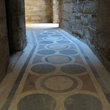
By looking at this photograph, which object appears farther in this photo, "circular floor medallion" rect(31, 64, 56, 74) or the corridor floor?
"circular floor medallion" rect(31, 64, 56, 74)

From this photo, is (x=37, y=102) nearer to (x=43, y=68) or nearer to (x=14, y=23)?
(x=43, y=68)

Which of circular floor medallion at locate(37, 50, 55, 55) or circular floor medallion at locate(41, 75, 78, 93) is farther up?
circular floor medallion at locate(37, 50, 55, 55)

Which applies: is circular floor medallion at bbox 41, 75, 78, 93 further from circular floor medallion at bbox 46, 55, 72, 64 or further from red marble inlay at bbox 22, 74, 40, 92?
circular floor medallion at bbox 46, 55, 72, 64

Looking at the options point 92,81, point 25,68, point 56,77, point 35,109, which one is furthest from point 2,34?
point 92,81

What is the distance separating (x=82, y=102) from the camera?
1.67 metres

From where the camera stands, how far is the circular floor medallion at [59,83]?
194cm

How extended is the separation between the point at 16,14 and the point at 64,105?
90.2 inches

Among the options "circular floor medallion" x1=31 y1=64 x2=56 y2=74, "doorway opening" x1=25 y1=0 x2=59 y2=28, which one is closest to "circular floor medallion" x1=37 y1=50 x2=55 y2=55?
"circular floor medallion" x1=31 y1=64 x2=56 y2=74

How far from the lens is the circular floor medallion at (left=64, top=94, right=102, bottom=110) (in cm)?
158

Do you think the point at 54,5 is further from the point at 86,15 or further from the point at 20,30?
the point at 20,30

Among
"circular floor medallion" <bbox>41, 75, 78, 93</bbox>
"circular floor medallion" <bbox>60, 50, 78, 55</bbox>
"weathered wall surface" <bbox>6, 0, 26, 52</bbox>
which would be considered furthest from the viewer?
"circular floor medallion" <bbox>60, 50, 78, 55</bbox>

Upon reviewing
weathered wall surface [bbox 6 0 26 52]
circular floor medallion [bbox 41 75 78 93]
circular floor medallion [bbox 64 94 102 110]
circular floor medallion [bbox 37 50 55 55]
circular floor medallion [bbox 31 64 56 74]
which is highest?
weathered wall surface [bbox 6 0 26 52]

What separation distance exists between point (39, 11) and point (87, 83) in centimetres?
840

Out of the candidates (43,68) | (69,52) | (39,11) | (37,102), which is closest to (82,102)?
(37,102)
